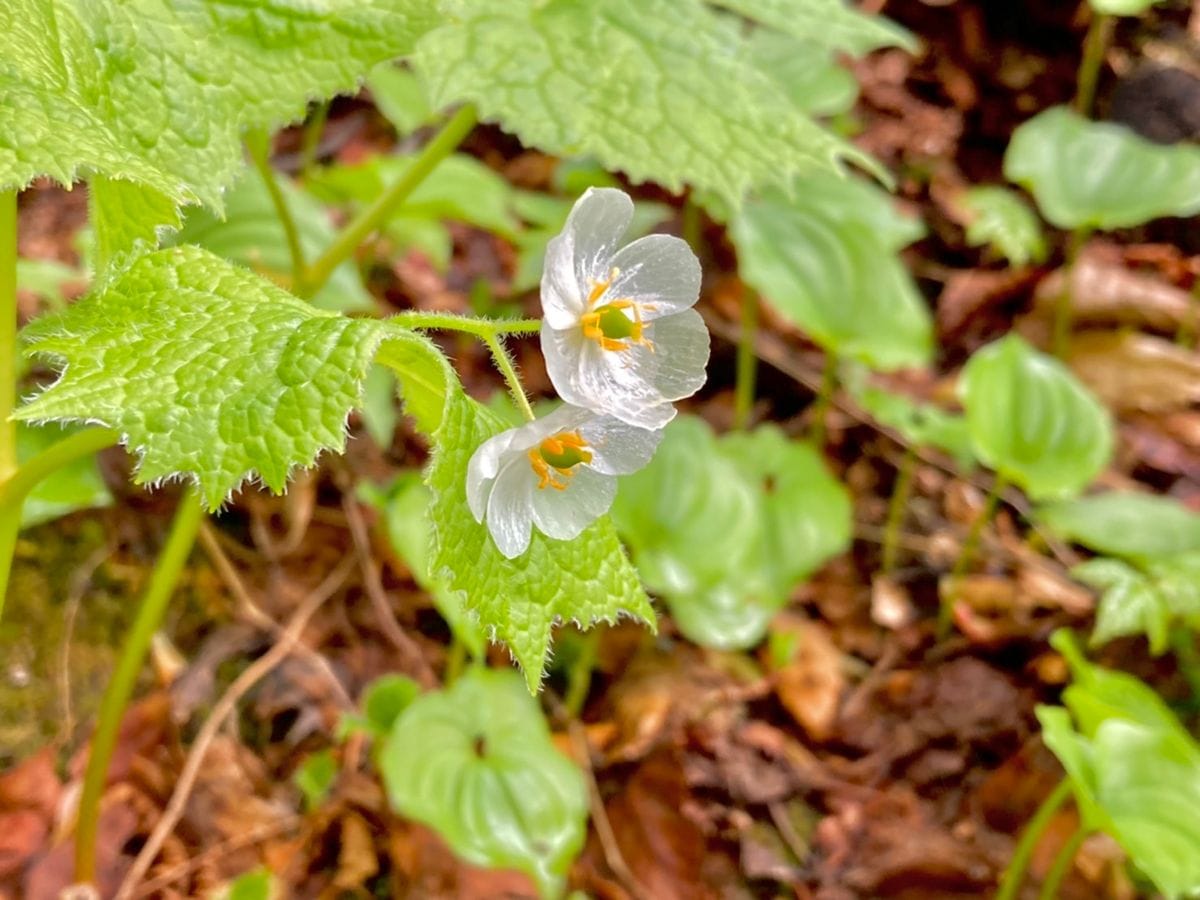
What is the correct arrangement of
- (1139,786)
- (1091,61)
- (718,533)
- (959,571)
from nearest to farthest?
(1139,786)
(718,533)
(959,571)
(1091,61)

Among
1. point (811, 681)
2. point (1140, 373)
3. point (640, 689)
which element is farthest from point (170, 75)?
point (1140, 373)

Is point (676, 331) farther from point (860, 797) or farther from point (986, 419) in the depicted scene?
point (986, 419)

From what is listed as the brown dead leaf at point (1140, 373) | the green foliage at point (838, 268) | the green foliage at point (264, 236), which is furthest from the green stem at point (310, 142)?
the brown dead leaf at point (1140, 373)

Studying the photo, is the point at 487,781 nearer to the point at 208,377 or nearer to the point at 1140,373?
the point at 208,377

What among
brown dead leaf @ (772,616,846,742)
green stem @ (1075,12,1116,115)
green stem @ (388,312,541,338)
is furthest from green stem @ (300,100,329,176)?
green stem @ (1075,12,1116,115)

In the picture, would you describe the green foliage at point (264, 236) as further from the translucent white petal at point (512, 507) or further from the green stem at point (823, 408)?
the green stem at point (823, 408)

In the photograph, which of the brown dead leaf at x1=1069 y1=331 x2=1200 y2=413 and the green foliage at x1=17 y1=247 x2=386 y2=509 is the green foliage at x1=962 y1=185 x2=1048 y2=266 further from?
the green foliage at x1=17 y1=247 x2=386 y2=509
